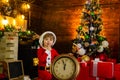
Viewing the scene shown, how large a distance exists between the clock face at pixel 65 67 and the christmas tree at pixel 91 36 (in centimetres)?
383

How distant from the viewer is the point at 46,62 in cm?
291

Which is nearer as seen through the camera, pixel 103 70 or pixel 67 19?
pixel 103 70

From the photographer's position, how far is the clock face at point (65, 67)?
2.06m

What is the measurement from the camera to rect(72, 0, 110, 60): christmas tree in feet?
19.8

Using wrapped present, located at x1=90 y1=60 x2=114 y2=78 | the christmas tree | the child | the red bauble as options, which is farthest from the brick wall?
the child

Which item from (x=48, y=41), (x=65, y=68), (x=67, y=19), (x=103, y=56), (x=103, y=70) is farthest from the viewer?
(x=67, y=19)

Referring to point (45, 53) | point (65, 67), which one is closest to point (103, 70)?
point (45, 53)

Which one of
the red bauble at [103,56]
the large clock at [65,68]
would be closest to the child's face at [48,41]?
the large clock at [65,68]

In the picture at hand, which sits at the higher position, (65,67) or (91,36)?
(91,36)

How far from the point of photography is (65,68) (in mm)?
2115

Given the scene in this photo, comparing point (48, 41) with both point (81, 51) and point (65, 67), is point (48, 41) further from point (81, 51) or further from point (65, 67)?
point (81, 51)

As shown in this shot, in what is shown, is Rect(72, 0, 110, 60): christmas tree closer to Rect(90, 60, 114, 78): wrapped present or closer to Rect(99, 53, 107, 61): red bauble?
Rect(99, 53, 107, 61): red bauble

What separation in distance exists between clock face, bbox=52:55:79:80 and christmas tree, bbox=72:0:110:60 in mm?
3831

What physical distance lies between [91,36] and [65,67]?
420 centimetres
